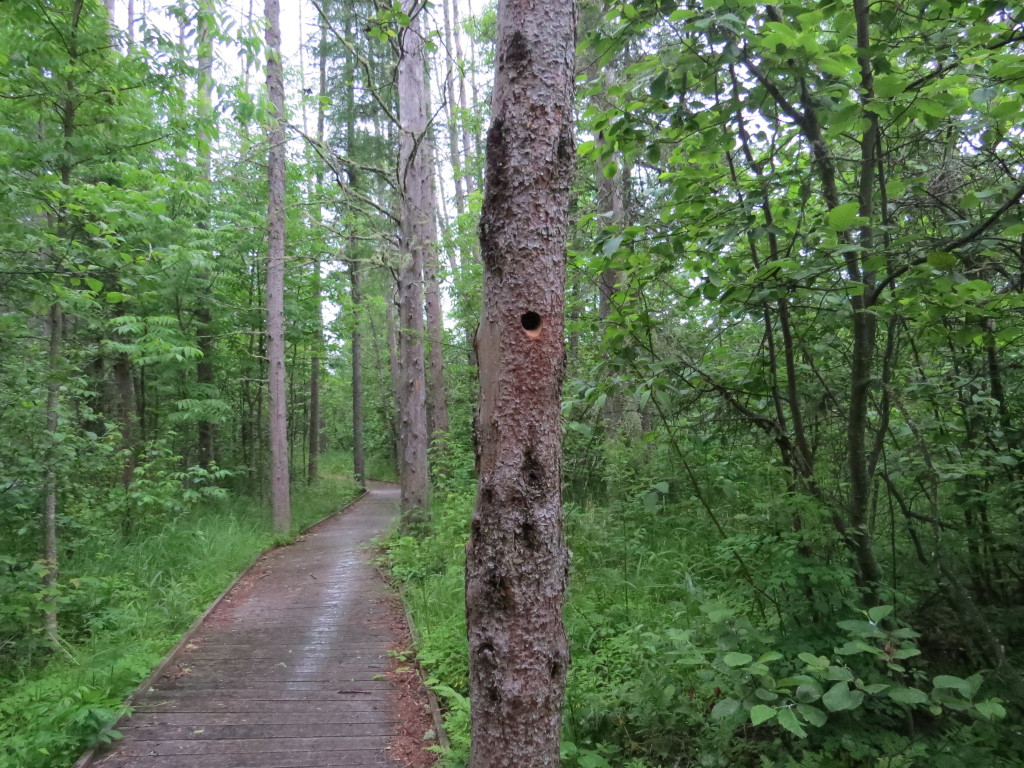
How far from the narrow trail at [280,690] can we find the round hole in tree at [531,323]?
3.49 m

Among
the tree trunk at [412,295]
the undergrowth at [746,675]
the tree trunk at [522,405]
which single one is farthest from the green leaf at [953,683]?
the tree trunk at [412,295]

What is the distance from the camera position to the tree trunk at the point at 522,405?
2.32 meters

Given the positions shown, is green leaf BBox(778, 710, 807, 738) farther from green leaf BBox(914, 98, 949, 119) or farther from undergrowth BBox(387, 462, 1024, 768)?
green leaf BBox(914, 98, 949, 119)

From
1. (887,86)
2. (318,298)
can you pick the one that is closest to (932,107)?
(887,86)

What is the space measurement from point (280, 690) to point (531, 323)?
177 inches

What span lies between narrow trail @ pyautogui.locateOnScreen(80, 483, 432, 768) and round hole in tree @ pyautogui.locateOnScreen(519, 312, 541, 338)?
3491mm

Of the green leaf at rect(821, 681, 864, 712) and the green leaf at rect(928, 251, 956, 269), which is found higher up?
the green leaf at rect(928, 251, 956, 269)

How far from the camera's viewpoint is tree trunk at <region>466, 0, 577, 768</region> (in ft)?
7.61

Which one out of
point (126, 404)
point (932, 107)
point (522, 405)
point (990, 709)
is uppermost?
point (932, 107)

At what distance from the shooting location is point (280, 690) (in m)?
5.08

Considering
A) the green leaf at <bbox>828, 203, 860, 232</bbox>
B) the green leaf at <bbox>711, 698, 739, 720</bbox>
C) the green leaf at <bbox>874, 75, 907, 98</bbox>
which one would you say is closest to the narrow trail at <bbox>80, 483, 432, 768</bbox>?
the green leaf at <bbox>711, 698, 739, 720</bbox>

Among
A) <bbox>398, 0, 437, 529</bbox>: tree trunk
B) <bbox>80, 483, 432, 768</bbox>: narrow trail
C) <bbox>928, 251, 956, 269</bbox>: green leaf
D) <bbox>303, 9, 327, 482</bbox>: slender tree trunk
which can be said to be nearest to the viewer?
<bbox>928, 251, 956, 269</bbox>: green leaf

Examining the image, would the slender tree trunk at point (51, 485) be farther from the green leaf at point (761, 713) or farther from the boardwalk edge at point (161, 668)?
the green leaf at point (761, 713)

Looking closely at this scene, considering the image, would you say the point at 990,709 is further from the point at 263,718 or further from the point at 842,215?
the point at 263,718
